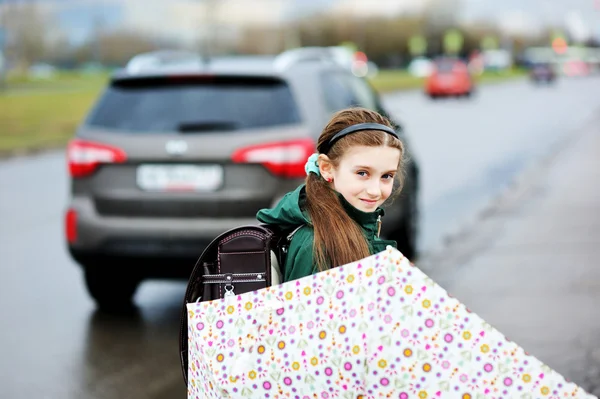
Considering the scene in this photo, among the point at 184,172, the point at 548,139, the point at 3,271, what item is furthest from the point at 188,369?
the point at 548,139

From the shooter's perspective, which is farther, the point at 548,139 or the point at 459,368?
the point at 548,139

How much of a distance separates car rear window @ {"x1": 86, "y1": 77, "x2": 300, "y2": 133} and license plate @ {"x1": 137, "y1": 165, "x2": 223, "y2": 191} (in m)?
0.27

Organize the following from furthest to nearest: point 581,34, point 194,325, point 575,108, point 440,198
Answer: point 581,34 < point 575,108 < point 440,198 < point 194,325

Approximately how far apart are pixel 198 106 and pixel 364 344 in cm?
446

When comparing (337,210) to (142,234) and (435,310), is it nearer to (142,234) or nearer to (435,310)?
(435,310)

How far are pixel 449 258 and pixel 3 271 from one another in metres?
3.65

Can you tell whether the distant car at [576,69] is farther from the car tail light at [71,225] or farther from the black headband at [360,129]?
the black headband at [360,129]

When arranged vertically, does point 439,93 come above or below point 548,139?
below

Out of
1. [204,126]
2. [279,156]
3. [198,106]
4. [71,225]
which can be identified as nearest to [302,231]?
[279,156]

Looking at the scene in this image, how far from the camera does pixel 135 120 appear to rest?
6.80m

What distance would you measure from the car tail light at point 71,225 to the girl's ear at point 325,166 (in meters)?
4.03

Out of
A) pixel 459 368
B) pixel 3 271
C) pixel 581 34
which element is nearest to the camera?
pixel 459 368

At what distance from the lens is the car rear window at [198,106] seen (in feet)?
21.7

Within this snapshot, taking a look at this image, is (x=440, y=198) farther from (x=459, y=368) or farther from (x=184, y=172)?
(x=459, y=368)
